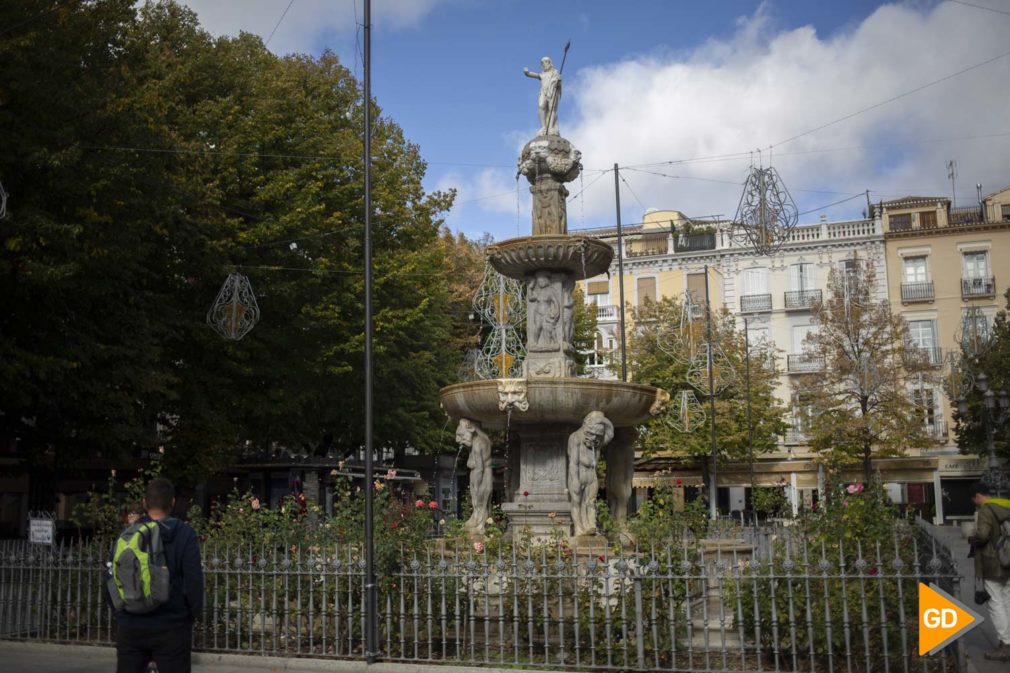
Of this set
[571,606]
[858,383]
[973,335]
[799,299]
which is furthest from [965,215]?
[571,606]

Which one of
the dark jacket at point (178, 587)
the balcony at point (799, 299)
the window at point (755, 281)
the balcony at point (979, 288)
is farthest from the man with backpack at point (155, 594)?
the balcony at point (979, 288)

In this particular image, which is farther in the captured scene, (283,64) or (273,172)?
(283,64)

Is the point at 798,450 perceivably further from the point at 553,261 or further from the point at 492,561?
the point at 492,561

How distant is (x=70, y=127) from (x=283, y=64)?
12.4 meters

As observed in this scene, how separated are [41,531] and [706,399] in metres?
30.9

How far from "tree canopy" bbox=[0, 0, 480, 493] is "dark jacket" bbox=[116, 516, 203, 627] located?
10414 mm

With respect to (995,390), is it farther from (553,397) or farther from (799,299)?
(553,397)

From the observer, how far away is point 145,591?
587cm

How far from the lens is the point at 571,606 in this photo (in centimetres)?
914

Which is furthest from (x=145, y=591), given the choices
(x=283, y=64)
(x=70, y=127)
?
(x=283, y=64)

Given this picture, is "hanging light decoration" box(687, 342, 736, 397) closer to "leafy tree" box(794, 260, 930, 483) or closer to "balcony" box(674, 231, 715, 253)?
"leafy tree" box(794, 260, 930, 483)

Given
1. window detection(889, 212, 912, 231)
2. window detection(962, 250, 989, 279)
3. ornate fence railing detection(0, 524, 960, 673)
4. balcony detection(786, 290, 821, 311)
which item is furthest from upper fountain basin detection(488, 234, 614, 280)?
window detection(889, 212, 912, 231)

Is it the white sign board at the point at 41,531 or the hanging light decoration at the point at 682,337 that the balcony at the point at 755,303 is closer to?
the hanging light decoration at the point at 682,337

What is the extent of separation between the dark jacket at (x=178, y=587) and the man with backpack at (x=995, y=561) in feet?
22.6
